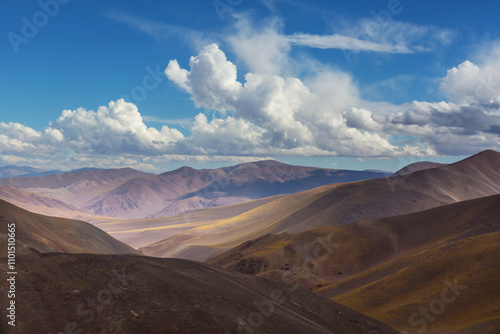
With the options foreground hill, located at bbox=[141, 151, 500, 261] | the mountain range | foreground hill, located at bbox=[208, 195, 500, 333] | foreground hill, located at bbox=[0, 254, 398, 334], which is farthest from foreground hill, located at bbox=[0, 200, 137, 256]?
foreground hill, located at bbox=[141, 151, 500, 261]

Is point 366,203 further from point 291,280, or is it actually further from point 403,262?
point 403,262

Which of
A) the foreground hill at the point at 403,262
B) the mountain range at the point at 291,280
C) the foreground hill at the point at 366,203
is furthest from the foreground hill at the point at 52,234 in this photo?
the foreground hill at the point at 366,203

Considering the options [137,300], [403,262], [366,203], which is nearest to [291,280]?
[403,262]

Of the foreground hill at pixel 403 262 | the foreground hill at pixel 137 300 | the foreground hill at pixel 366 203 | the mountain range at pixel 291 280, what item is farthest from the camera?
the foreground hill at pixel 366 203

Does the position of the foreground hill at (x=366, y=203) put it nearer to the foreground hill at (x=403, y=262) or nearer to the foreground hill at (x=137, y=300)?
the foreground hill at (x=403, y=262)

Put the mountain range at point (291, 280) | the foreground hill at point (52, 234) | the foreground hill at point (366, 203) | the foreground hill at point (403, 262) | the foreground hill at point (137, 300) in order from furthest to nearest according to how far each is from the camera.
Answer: the foreground hill at point (366, 203) → the foreground hill at point (52, 234) → the foreground hill at point (403, 262) → the mountain range at point (291, 280) → the foreground hill at point (137, 300)

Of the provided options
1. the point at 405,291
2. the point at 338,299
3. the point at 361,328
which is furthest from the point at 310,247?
the point at 361,328

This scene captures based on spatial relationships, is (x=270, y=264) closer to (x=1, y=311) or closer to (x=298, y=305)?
(x=298, y=305)
